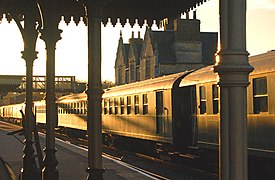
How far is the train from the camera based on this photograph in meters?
11.2

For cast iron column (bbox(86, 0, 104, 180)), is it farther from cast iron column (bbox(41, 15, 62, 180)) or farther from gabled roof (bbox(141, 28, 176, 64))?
gabled roof (bbox(141, 28, 176, 64))

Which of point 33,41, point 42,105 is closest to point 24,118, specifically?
point 33,41

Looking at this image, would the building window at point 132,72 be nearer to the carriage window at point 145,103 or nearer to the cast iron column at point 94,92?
the carriage window at point 145,103

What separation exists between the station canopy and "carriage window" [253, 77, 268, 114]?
2433 millimetres

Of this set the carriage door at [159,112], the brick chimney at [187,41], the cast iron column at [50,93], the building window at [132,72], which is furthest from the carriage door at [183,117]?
the building window at [132,72]

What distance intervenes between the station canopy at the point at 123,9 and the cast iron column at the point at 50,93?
287 mm

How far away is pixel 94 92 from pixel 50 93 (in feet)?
8.76

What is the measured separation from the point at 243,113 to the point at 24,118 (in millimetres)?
8661

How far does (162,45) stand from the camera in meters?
59.5

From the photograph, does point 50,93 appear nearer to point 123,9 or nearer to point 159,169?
point 123,9

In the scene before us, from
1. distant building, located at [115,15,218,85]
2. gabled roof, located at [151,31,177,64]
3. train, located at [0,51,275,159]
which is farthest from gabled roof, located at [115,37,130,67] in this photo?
train, located at [0,51,275,159]

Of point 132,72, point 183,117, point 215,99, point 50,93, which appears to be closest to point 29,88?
point 50,93

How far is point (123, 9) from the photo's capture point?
400 inches

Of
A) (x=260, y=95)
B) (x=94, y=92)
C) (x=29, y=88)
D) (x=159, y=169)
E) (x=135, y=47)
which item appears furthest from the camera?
(x=135, y=47)
